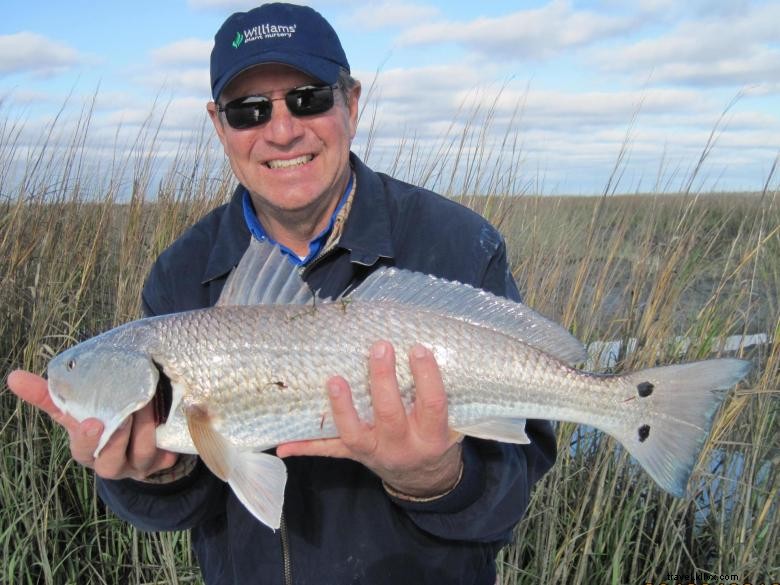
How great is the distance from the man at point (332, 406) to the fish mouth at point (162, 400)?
0.17 feet

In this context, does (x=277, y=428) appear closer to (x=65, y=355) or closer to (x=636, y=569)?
(x=65, y=355)

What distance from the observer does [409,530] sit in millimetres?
2605

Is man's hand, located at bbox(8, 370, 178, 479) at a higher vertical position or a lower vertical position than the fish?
lower

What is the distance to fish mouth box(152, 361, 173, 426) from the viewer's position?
2.47 metres

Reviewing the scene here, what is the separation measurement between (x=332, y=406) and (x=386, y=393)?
182 millimetres

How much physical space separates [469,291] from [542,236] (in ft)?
10.5

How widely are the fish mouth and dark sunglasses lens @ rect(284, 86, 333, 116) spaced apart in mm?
1147

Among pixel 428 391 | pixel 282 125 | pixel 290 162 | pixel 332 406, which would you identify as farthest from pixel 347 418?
pixel 282 125

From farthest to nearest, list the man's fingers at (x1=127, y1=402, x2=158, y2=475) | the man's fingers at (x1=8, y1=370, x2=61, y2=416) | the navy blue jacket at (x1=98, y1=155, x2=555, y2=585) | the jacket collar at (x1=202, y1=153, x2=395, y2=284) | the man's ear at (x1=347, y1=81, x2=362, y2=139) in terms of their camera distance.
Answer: the man's ear at (x1=347, y1=81, x2=362, y2=139), the jacket collar at (x1=202, y1=153, x2=395, y2=284), the navy blue jacket at (x1=98, y1=155, x2=555, y2=585), the man's fingers at (x1=127, y1=402, x2=158, y2=475), the man's fingers at (x1=8, y1=370, x2=61, y2=416)

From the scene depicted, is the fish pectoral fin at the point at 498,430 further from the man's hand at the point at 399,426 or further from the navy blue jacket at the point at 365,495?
the navy blue jacket at the point at 365,495

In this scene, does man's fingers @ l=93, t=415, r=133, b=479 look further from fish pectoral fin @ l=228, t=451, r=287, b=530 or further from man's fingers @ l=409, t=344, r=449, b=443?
man's fingers @ l=409, t=344, r=449, b=443

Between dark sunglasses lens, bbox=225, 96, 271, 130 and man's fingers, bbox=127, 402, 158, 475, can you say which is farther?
dark sunglasses lens, bbox=225, 96, 271, 130

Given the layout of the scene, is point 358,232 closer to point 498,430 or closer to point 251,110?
point 251,110

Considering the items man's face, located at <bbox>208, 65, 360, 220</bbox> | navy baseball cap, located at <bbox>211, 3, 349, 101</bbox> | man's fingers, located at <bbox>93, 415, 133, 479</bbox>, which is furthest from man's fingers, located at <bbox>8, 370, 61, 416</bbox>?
navy baseball cap, located at <bbox>211, 3, 349, 101</bbox>
